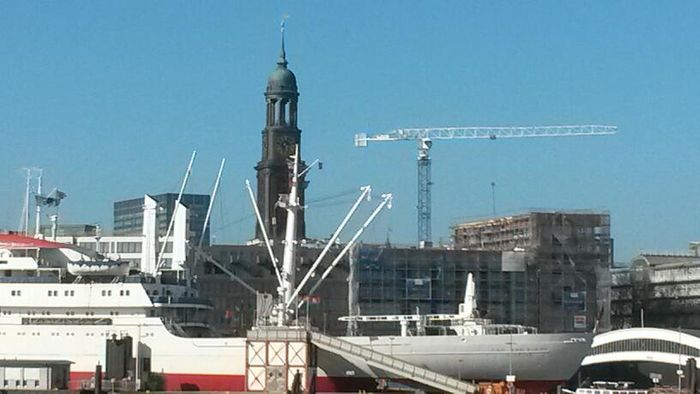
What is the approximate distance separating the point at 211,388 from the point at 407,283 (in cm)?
4061

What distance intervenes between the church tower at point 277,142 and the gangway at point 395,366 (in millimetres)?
77219

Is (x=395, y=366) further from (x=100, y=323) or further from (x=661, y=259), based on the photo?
(x=661, y=259)

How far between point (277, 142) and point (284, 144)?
2.73ft

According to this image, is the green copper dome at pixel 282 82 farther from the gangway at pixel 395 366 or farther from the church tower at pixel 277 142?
the gangway at pixel 395 366

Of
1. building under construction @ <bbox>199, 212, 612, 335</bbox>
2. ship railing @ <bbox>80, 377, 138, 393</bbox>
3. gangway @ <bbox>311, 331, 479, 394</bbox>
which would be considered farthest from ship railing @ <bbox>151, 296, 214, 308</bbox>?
building under construction @ <bbox>199, 212, 612, 335</bbox>

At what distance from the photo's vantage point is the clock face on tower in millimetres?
152500

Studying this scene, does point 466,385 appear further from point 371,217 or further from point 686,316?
point 686,316

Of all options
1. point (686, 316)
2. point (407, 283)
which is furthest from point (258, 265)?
point (686, 316)

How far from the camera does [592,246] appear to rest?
116 meters

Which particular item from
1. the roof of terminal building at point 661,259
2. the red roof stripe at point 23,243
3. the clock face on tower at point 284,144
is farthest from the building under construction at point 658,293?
the red roof stripe at point 23,243

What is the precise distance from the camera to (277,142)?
502ft

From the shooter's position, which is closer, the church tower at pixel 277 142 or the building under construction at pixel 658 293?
the building under construction at pixel 658 293

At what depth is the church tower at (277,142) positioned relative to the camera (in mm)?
150500

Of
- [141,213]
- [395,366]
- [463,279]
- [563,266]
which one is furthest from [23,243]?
[141,213]
